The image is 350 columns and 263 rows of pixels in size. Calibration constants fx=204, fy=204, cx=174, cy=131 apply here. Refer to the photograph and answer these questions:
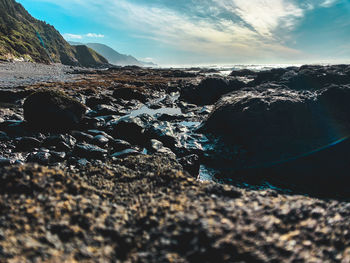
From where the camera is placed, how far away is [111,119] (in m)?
15.2

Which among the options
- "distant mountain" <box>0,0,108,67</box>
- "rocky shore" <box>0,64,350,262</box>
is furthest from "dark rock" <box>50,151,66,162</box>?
"distant mountain" <box>0,0,108,67</box>

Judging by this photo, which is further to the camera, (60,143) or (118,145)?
(118,145)

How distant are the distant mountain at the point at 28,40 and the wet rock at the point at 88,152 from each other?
3871 inches

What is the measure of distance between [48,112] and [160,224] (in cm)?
1112

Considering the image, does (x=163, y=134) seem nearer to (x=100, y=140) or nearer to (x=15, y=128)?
(x=100, y=140)

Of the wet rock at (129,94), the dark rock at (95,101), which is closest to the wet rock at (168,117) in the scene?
the dark rock at (95,101)

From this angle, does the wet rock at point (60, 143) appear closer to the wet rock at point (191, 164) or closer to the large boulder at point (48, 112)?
the large boulder at point (48, 112)

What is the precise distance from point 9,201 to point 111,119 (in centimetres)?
1221

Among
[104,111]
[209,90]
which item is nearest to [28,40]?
[209,90]

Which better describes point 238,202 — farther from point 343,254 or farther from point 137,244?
point 137,244

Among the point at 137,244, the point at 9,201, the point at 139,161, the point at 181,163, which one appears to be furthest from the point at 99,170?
the point at 181,163

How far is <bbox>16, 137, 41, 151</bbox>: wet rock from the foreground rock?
616cm

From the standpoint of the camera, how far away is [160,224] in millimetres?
3379

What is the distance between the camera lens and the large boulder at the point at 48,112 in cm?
1160
